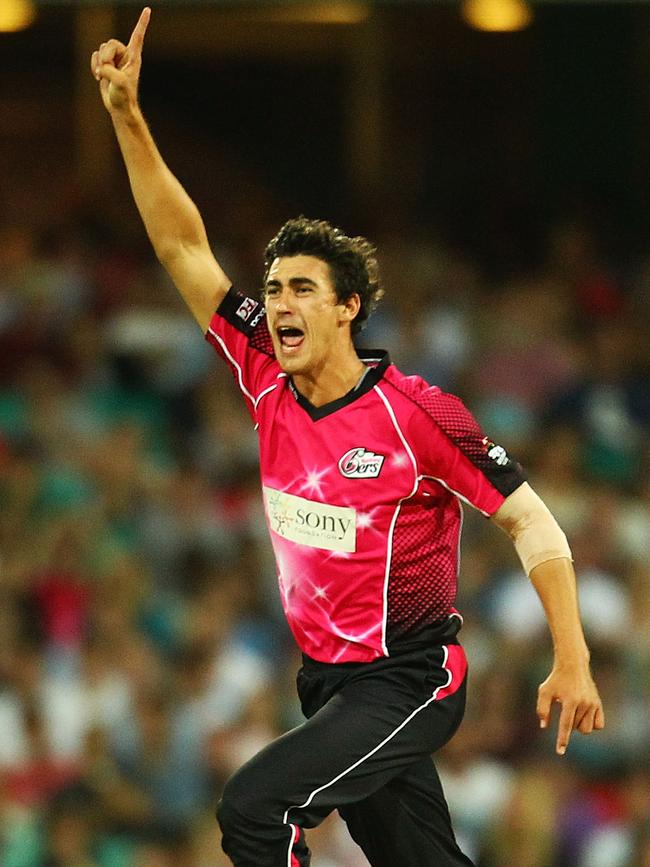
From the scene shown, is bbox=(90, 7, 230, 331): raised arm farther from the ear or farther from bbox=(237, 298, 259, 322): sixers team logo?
the ear

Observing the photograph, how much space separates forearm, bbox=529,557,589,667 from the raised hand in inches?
60.8

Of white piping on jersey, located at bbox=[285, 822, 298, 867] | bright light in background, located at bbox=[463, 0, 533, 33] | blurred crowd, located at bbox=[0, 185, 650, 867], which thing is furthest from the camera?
bright light in background, located at bbox=[463, 0, 533, 33]

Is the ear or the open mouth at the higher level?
the ear

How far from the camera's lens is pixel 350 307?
4.10 m

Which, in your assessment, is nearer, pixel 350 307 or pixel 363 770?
pixel 363 770

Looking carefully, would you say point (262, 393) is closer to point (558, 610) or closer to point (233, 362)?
point (233, 362)

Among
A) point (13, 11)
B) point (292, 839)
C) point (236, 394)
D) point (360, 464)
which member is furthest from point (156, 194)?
point (13, 11)

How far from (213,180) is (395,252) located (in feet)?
6.69

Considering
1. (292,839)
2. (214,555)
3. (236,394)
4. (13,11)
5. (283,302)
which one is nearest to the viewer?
(292,839)

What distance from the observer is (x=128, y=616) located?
7410 mm

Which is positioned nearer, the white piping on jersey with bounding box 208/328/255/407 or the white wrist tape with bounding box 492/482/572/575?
the white wrist tape with bounding box 492/482/572/575

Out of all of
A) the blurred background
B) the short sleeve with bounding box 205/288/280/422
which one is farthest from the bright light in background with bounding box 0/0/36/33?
the short sleeve with bounding box 205/288/280/422

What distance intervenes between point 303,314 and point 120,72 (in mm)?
813

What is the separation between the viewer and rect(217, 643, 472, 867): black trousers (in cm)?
375
